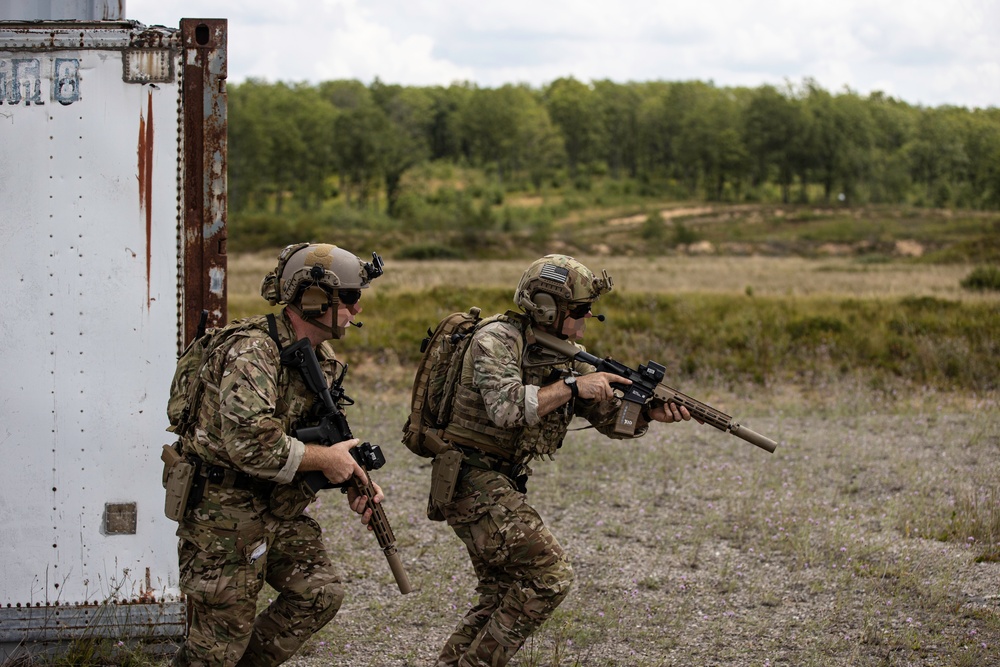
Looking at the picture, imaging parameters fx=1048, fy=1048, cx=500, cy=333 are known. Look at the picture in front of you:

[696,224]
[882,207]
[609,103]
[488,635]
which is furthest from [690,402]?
[609,103]

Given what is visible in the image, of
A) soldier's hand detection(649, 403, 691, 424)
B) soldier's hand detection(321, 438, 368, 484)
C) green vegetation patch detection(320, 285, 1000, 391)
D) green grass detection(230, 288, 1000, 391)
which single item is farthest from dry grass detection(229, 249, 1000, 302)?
soldier's hand detection(321, 438, 368, 484)

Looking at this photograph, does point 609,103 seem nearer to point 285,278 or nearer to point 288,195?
point 288,195

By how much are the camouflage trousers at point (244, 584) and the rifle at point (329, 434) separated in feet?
1.04

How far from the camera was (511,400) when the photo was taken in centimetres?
436

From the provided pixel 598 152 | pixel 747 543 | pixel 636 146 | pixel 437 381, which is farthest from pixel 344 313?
pixel 598 152

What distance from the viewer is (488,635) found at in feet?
14.8

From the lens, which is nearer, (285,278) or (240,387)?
(240,387)

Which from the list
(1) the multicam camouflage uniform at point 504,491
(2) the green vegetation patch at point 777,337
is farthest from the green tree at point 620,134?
(1) the multicam camouflage uniform at point 504,491

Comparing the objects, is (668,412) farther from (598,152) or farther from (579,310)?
(598,152)

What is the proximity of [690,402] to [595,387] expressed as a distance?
22.2 inches

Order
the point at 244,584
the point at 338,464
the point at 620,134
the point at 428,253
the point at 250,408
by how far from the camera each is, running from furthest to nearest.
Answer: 1. the point at 620,134
2. the point at 428,253
3. the point at 244,584
4. the point at 338,464
5. the point at 250,408

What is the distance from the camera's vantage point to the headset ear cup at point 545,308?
4.61m

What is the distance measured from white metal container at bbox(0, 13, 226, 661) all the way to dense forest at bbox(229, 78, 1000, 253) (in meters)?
64.9

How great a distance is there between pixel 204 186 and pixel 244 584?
6.43 feet
